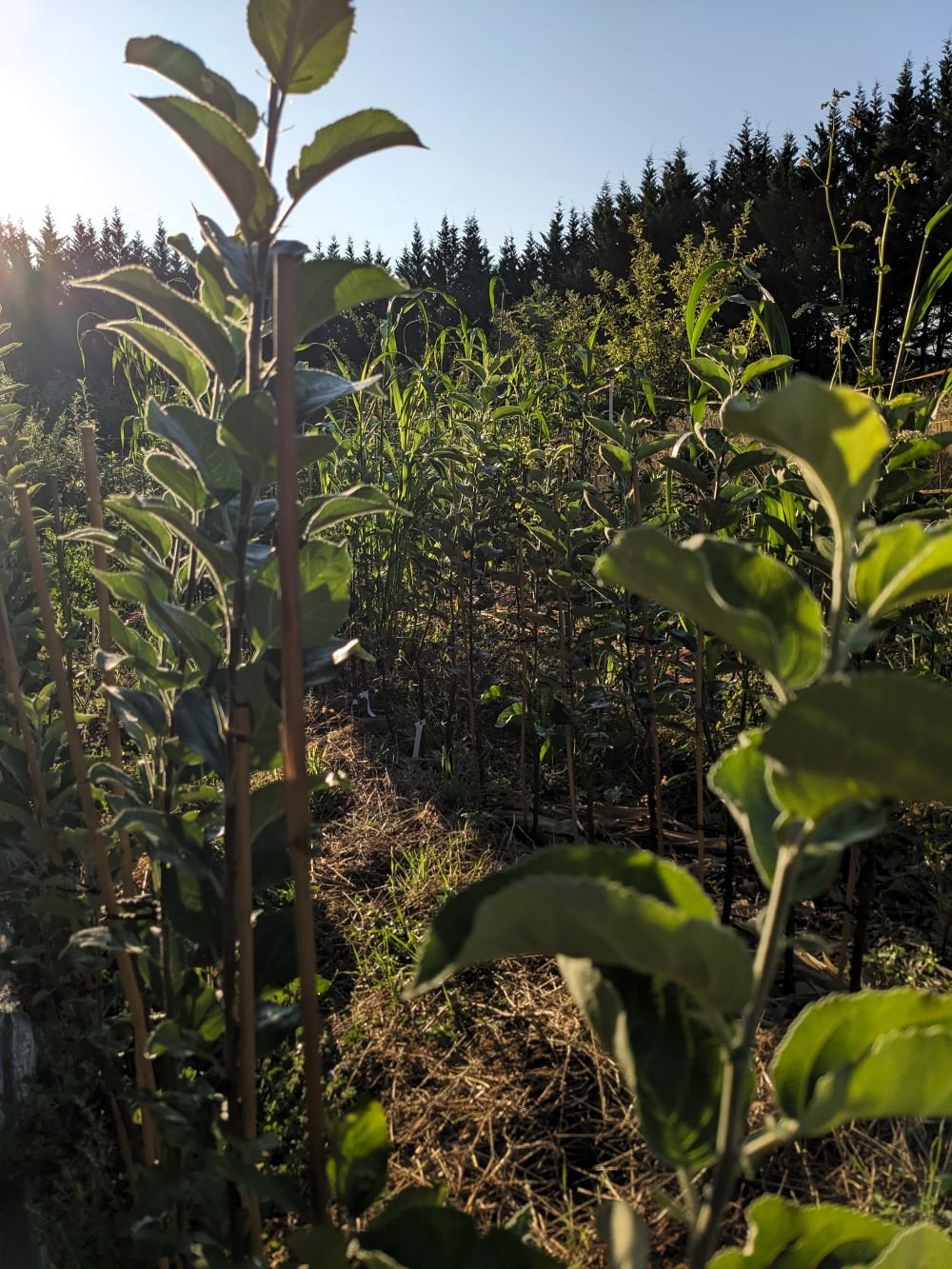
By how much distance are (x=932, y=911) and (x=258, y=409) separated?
219 centimetres

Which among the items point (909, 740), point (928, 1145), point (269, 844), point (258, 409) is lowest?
point (928, 1145)

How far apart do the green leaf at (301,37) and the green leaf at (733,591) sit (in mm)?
581

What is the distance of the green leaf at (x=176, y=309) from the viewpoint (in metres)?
0.93

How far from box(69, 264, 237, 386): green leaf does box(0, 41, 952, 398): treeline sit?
4.61 m

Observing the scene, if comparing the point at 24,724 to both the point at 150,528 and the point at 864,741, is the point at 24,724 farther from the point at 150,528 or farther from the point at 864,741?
the point at 864,741

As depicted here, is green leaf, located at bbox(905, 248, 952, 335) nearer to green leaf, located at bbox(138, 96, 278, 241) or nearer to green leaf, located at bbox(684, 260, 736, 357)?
green leaf, located at bbox(684, 260, 736, 357)

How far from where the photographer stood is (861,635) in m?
0.61

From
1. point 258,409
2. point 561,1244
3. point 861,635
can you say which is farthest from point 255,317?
point 561,1244

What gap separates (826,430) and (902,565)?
138 mm

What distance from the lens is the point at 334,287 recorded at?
938 mm

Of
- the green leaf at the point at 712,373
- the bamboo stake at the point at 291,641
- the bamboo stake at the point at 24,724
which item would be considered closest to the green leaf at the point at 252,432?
the bamboo stake at the point at 291,641

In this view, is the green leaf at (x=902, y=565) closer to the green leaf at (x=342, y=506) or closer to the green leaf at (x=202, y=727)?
the green leaf at (x=342, y=506)

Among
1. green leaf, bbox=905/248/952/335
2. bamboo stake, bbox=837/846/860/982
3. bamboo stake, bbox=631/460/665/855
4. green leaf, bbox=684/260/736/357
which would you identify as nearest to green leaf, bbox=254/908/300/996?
bamboo stake, bbox=631/460/665/855

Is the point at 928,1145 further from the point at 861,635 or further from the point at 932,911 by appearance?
the point at 861,635
